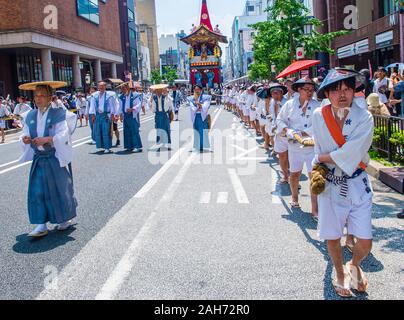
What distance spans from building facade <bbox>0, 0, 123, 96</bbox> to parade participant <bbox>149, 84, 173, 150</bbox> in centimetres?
2220

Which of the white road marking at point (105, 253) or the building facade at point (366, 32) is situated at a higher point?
the building facade at point (366, 32)

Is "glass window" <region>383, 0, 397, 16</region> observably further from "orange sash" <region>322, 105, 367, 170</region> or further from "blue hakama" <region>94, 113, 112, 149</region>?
"orange sash" <region>322, 105, 367, 170</region>

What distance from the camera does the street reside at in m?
4.06

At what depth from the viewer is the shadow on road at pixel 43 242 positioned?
5.31 m

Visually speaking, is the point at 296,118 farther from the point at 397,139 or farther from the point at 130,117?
the point at 130,117

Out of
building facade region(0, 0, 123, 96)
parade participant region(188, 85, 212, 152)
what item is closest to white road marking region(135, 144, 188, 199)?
parade participant region(188, 85, 212, 152)

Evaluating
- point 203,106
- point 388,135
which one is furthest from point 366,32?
point 388,135

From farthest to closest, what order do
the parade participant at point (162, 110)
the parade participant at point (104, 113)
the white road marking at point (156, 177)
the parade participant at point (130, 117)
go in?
the parade participant at point (162, 110) < the parade participant at point (130, 117) < the parade participant at point (104, 113) < the white road marking at point (156, 177)

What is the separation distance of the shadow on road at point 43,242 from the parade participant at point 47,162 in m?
0.11

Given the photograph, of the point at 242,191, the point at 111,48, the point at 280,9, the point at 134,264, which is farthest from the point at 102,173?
the point at 111,48

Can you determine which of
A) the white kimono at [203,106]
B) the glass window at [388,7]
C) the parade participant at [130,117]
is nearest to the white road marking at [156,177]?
the white kimono at [203,106]

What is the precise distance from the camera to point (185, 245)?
526 cm

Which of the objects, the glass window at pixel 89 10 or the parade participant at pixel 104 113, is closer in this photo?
the parade participant at pixel 104 113

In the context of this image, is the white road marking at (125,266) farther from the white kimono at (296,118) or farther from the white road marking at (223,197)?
the white kimono at (296,118)
